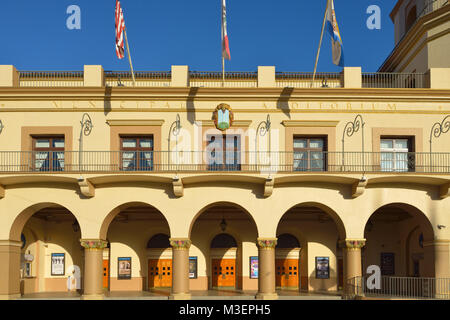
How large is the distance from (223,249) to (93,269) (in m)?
7.54

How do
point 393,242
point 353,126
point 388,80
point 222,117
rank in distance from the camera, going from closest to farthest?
point 222,117 → point 353,126 → point 393,242 → point 388,80

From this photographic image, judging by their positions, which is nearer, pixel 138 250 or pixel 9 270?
pixel 9 270

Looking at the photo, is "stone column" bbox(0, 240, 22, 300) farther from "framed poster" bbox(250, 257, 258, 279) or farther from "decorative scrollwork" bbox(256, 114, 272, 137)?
"decorative scrollwork" bbox(256, 114, 272, 137)

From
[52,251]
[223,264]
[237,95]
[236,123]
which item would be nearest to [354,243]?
[236,123]

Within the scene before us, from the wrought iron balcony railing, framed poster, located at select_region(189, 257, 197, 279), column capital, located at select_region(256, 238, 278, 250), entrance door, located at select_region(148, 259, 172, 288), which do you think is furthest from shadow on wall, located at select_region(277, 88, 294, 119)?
entrance door, located at select_region(148, 259, 172, 288)

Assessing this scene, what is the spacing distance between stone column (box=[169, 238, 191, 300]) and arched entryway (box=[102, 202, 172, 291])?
4427 millimetres

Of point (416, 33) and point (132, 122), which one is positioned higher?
point (416, 33)

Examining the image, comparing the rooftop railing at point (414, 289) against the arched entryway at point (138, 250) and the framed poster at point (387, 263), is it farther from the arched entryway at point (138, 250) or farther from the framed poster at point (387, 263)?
the arched entryway at point (138, 250)

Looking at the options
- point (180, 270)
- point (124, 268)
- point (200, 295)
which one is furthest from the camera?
point (124, 268)

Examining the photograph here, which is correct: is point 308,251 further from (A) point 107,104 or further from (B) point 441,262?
(A) point 107,104

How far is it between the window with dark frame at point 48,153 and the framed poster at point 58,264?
5162mm

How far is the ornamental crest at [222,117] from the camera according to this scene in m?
26.3

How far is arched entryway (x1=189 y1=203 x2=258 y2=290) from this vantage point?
97.2 feet

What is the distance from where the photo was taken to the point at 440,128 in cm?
2709
